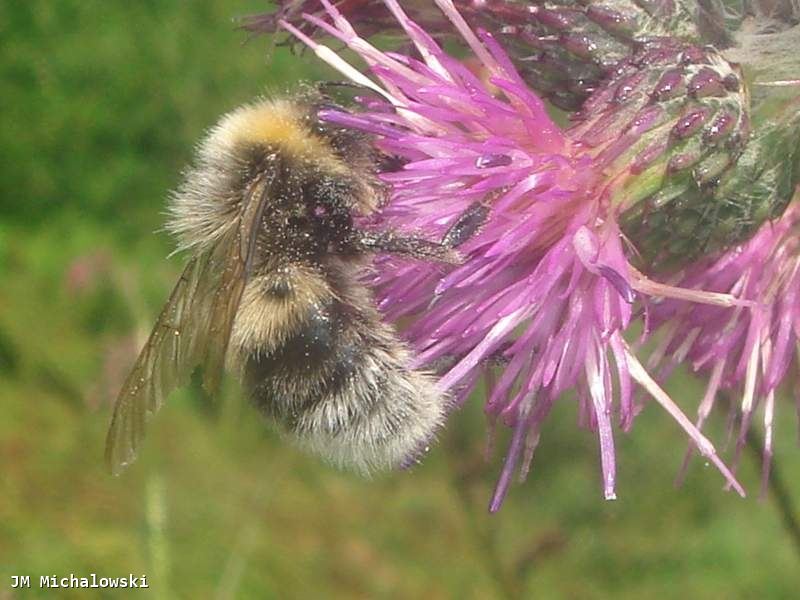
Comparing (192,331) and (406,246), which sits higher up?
(406,246)

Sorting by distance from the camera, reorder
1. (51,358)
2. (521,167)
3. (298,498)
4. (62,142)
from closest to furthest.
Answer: (521,167) < (298,498) < (51,358) < (62,142)

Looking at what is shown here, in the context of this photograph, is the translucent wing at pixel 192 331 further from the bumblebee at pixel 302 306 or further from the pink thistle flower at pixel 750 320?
the pink thistle flower at pixel 750 320

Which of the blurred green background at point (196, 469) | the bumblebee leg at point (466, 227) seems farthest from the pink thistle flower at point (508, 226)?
A: the blurred green background at point (196, 469)

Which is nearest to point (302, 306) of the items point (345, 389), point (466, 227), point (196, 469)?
point (345, 389)

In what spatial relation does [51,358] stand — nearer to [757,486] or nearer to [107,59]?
[107,59]

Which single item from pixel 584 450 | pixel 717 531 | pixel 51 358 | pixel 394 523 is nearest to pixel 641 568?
pixel 717 531

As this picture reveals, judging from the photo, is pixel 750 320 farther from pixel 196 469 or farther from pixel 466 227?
pixel 196 469

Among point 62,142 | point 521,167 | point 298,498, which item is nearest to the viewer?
point 521,167

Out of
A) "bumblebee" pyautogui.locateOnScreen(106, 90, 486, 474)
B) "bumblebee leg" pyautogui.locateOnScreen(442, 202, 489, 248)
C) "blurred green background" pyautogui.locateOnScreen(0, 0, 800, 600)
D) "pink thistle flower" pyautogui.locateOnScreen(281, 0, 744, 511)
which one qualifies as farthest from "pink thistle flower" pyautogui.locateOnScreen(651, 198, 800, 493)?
"blurred green background" pyautogui.locateOnScreen(0, 0, 800, 600)
